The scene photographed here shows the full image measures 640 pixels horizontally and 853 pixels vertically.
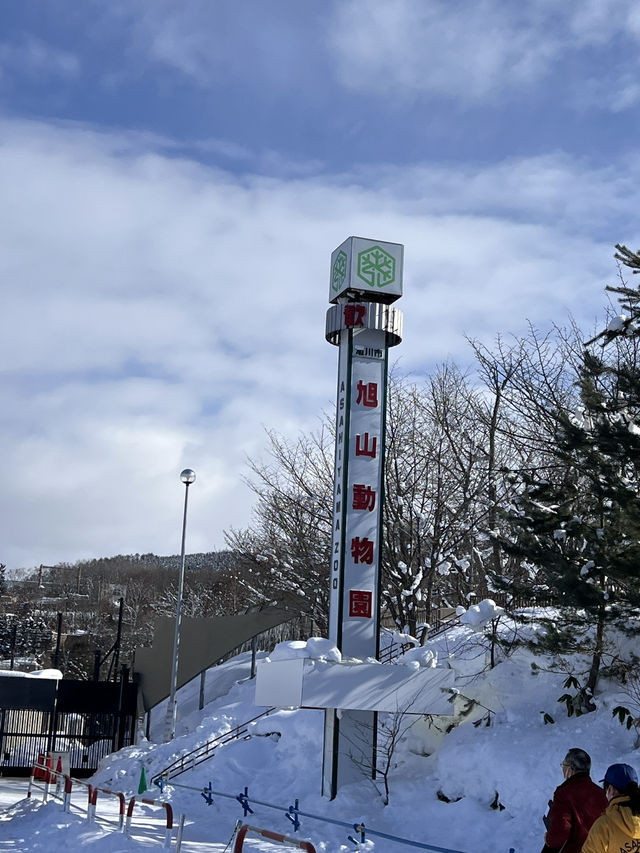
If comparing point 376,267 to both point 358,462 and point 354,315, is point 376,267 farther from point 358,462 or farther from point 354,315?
point 358,462

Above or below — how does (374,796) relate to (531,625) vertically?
below

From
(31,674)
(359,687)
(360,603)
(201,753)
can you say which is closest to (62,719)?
(31,674)

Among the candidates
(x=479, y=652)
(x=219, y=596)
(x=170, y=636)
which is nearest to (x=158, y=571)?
(x=219, y=596)

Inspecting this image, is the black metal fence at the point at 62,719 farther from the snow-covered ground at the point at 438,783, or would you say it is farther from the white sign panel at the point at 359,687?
the white sign panel at the point at 359,687

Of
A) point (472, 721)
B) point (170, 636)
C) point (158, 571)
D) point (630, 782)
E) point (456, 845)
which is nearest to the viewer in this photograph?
point (630, 782)

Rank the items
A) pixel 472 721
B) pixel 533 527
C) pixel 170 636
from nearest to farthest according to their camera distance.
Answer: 1. pixel 533 527
2. pixel 472 721
3. pixel 170 636

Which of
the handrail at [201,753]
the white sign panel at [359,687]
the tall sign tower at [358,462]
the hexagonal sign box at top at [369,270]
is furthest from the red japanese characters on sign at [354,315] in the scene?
the handrail at [201,753]

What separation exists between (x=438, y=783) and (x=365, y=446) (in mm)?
7556

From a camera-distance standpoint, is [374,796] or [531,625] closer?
[374,796]

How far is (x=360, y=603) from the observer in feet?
66.7

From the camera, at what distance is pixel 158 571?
118 metres

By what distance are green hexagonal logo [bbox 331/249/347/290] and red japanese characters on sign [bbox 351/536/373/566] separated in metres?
6.48

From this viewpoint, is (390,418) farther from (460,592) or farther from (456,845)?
(456,845)

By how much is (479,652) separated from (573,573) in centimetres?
770
